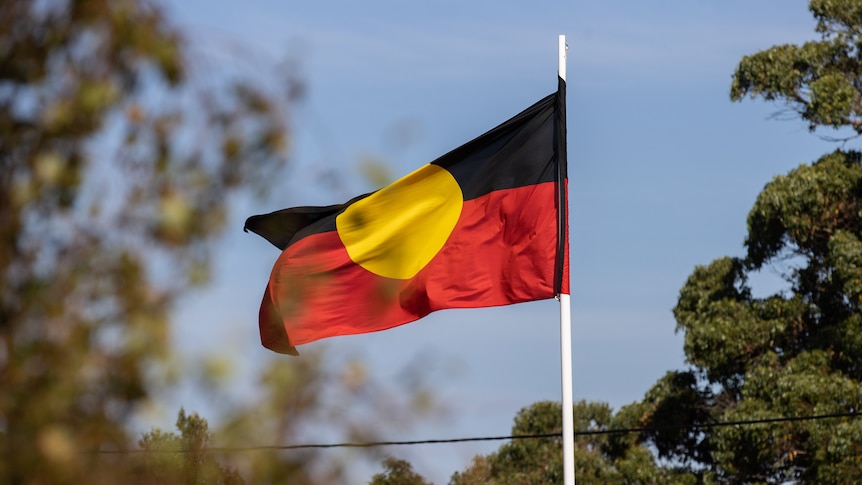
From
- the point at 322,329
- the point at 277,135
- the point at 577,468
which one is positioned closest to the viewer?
the point at 277,135

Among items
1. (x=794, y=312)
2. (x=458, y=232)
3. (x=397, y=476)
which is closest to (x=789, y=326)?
(x=794, y=312)

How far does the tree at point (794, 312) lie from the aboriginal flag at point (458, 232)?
8.03 metres

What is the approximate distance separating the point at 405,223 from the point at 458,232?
0.40 meters

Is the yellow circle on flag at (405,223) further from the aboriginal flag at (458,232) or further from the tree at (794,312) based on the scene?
the tree at (794,312)

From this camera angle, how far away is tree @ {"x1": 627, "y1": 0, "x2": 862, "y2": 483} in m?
16.5

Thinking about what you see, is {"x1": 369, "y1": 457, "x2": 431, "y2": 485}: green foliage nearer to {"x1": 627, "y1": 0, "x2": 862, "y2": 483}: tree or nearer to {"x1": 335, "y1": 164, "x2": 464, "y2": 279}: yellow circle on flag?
{"x1": 335, "y1": 164, "x2": 464, "y2": 279}: yellow circle on flag

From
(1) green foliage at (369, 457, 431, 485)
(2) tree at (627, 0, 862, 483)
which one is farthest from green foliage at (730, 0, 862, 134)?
(1) green foliage at (369, 457, 431, 485)

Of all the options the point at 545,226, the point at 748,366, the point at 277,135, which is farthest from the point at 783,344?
the point at 277,135

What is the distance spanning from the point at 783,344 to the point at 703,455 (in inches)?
86.1

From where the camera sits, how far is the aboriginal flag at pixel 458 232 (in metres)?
8.80

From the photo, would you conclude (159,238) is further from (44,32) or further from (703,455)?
(703,455)

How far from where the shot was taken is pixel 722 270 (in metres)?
19.2

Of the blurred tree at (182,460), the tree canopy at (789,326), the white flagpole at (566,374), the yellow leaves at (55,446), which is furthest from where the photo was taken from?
the tree canopy at (789,326)

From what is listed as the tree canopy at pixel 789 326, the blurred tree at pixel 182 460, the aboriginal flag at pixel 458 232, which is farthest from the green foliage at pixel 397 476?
the tree canopy at pixel 789 326
